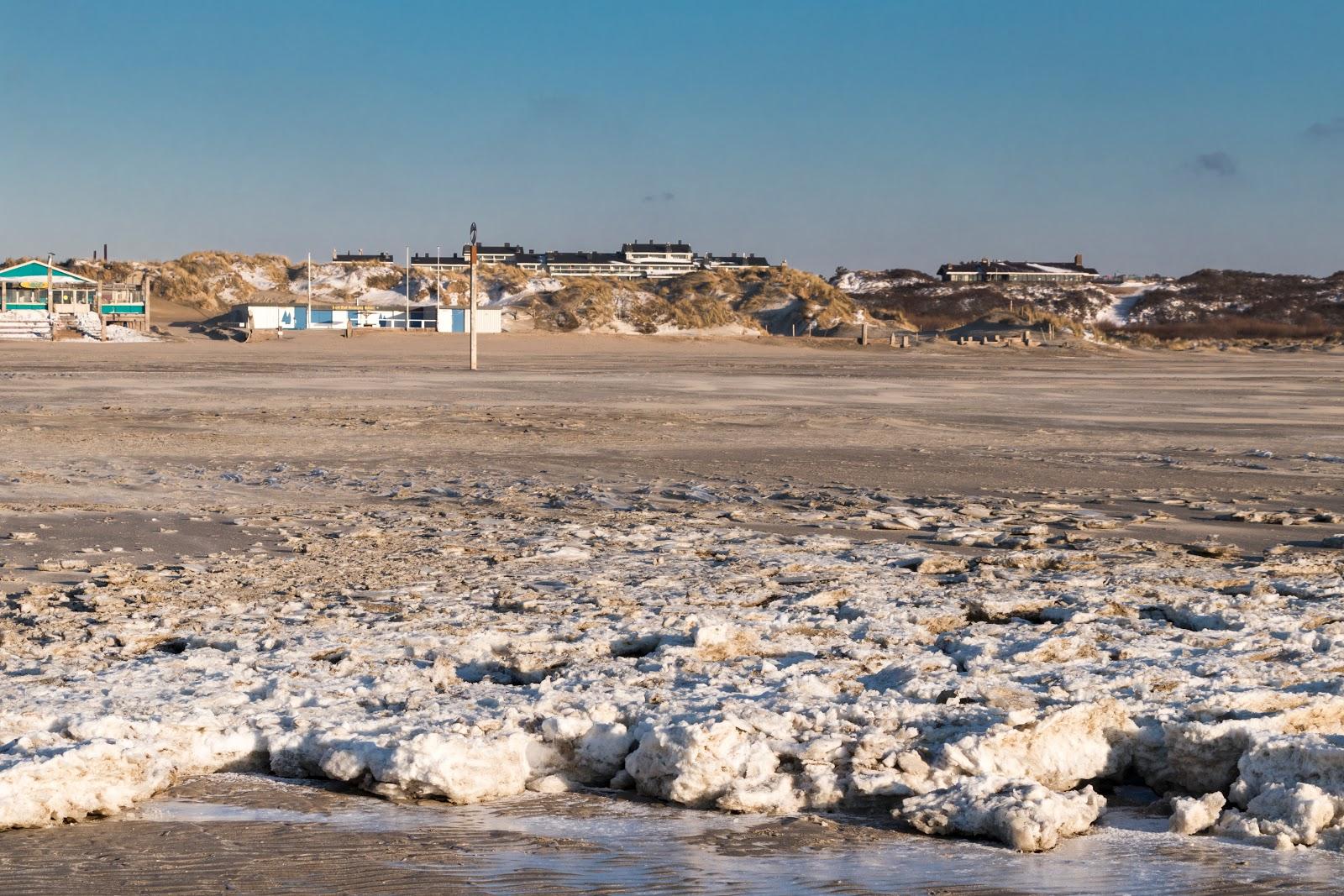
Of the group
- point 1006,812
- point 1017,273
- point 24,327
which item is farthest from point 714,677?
point 1017,273

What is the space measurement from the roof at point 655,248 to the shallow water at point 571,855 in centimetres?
16589

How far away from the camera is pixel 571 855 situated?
13.5 ft

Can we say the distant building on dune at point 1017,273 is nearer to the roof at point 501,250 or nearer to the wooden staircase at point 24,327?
the roof at point 501,250

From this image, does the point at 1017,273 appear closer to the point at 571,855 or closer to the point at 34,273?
the point at 34,273

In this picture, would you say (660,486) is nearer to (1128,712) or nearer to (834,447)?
(834,447)

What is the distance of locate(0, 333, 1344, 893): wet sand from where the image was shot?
401cm

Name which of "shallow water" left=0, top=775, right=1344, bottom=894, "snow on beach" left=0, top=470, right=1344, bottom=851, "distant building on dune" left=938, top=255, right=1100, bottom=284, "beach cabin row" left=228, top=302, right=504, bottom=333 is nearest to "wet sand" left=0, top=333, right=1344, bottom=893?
"shallow water" left=0, top=775, right=1344, bottom=894

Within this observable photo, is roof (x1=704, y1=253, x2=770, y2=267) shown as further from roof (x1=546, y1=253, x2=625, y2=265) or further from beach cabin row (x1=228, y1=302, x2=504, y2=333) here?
beach cabin row (x1=228, y1=302, x2=504, y2=333)

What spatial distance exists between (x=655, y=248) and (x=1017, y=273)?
43188mm

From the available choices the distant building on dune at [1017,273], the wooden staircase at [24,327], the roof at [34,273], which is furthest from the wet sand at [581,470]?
the distant building on dune at [1017,273]

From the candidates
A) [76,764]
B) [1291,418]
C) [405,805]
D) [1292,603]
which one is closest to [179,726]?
[76,764]

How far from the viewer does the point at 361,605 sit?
23.7ft

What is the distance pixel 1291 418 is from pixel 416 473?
15.3 meters

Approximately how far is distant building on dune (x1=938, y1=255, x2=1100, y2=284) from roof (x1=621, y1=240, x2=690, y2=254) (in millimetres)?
31986
